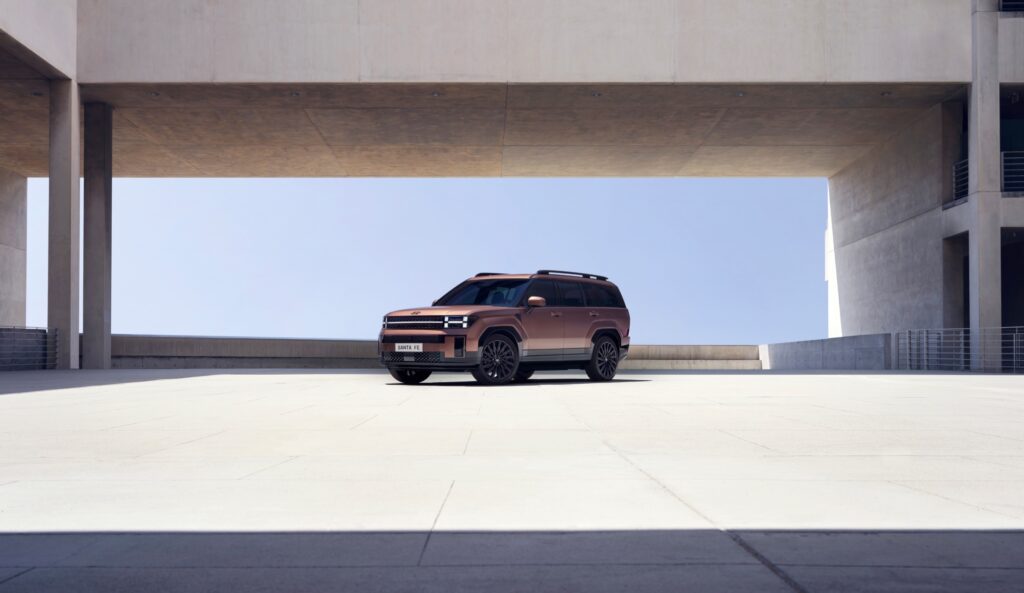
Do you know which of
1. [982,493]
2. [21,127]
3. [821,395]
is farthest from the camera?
[21,127]

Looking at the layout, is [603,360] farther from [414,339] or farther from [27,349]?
[27,349]

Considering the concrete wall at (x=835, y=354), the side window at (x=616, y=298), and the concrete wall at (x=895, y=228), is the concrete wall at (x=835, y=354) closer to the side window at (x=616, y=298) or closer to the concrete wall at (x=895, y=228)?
the concrete wall at (x=895, y=228)

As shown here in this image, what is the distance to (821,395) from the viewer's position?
12.8m

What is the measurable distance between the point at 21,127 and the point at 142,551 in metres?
29.3

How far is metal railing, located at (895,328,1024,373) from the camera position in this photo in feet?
76.0

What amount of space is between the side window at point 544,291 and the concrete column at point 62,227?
13.7 meters

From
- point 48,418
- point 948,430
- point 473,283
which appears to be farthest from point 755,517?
point 473,283

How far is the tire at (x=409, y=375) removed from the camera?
15.9m

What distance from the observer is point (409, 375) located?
16109mm

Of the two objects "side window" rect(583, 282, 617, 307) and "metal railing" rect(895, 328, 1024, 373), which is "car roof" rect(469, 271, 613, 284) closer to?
"side window" rect(583, 282, 617, 307)

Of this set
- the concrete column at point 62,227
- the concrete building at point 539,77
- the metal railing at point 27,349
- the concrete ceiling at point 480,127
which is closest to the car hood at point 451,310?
the concrete building at point 539,77

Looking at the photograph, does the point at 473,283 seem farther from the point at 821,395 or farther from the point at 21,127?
the point at 21,127

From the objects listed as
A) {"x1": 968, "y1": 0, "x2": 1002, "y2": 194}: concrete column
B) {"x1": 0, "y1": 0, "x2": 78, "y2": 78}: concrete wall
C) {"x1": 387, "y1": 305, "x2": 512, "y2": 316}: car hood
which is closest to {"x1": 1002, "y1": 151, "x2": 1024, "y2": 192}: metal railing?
{"x1": 968, "y1": 0, "x2": 1002, "y2": 194}: concrete column

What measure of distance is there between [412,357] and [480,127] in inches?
538
